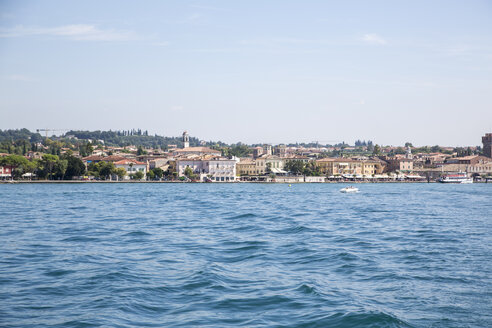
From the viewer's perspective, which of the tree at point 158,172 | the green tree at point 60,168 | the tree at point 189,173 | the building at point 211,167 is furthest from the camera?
the building at point 211,167

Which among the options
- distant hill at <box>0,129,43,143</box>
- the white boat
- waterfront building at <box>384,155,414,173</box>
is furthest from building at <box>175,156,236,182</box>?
distant hill at <box>0,129,43,143</box>

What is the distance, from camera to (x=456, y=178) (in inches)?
2936

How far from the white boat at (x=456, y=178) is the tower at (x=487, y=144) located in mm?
19678

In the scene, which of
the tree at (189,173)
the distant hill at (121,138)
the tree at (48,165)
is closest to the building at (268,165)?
the tree at (189,173)

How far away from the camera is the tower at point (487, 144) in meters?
92.8

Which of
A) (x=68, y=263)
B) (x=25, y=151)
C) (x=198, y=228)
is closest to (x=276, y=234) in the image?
(x=198, y=228)

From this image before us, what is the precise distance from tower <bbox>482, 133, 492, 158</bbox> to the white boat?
64.6ft

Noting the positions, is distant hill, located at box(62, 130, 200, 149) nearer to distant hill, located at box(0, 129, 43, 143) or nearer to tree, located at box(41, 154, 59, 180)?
distant hill, located at box(0, 129, 43, 143)

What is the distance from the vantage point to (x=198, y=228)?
16219 mm

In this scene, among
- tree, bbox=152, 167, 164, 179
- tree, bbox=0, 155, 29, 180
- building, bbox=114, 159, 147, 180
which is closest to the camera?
tree, bbox=0, 155, 29, 180

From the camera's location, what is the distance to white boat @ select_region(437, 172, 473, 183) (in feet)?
240

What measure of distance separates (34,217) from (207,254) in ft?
34.0

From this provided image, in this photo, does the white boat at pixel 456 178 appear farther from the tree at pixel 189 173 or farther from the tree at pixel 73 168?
the tree at pixel 73 168

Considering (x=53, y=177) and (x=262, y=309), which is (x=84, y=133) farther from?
(x=262, y=309)
